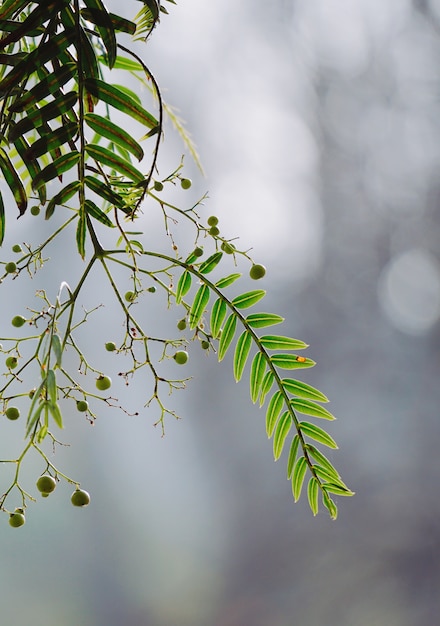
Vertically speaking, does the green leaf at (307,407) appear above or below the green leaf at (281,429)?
above

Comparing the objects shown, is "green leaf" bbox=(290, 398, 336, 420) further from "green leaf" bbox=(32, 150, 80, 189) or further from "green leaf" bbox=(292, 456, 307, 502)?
"green leaf" bbox=(32, 150, 80, 189)

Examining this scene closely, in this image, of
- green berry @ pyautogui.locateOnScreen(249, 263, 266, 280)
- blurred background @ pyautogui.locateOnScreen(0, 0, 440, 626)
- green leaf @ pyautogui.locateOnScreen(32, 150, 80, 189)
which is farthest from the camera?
blurred background @ pyautogui.locateOnScreen(0, 0, 440, 626)

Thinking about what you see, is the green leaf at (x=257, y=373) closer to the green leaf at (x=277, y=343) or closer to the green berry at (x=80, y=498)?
the green leaf at (x=277, y=343)

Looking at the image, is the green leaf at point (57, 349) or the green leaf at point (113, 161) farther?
the green leaf at point (113, 161)

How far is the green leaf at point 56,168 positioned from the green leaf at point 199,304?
0.40ft

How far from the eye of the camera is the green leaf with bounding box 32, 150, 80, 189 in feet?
1.28

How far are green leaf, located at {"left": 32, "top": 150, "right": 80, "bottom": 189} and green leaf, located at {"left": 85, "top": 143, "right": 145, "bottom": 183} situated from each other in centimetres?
1

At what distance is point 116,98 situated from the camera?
402mm

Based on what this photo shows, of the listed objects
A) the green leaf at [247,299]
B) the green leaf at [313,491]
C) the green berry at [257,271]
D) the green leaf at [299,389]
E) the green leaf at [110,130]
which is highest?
the green leaf at [110,130]

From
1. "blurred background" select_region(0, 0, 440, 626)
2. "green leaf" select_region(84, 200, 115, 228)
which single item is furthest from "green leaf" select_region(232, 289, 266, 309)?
"blurred background" select_region(0, 0, 440, 626)

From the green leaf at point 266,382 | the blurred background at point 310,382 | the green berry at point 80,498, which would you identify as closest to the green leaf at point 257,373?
the green leaf at point 266,382

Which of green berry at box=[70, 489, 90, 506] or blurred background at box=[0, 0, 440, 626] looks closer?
green berry at box=[70, 489, 90, 506]

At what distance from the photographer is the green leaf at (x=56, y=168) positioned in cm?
39

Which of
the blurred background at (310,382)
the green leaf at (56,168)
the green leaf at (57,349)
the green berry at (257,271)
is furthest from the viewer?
the blurred background at (310,382)
